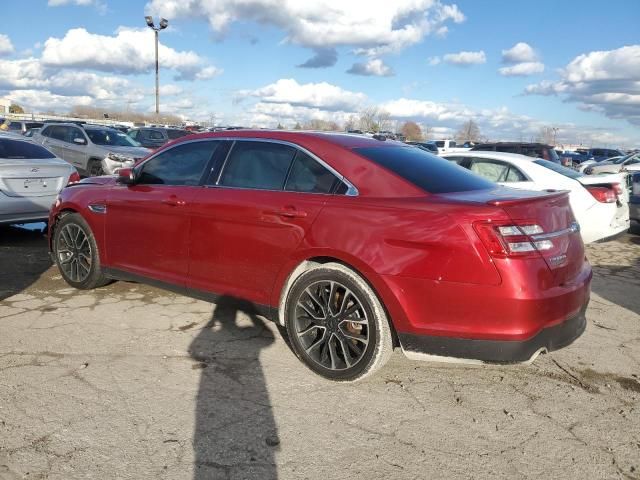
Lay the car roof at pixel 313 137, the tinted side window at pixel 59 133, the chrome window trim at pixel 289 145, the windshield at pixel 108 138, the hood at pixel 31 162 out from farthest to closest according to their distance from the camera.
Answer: the tinted side window at pixel 59 133 → the windshield at pixel 108 138 → the hood at pixel 31 162 → the car roof at pixel 313 137 → the chrome window trim at pixel 289 145

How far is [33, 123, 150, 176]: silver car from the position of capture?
13.9 m

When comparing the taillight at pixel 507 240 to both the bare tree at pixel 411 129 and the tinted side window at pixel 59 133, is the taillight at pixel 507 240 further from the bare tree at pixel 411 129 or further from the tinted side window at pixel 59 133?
the bare tree at pixel 411 129

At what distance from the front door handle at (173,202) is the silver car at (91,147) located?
9603 mm

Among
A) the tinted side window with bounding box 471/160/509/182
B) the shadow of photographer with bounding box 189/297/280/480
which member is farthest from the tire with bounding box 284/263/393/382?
the tinted side window with bounding box 471/160/509/182

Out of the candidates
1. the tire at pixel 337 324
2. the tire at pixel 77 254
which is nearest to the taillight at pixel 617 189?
the tire at pixel 337 324

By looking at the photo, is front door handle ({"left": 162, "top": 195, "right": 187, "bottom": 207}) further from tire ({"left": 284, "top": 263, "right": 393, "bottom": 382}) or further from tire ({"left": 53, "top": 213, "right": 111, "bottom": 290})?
tire ({"left": 284, "top": 263, "right": 393, "bottom": 382})

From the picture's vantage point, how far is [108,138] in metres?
14.9

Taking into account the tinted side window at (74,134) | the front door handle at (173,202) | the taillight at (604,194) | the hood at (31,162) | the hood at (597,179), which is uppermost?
the tinted side window at (74,134)

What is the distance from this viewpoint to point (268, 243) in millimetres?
3926

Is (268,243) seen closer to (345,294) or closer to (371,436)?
(345,294)

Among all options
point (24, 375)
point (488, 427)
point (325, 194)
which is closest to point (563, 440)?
point (488, 427)

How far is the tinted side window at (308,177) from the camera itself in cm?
380

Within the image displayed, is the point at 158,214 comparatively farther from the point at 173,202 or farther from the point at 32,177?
the point at 32,177

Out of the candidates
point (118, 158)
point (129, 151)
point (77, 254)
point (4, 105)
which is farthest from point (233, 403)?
point (4, 105)
